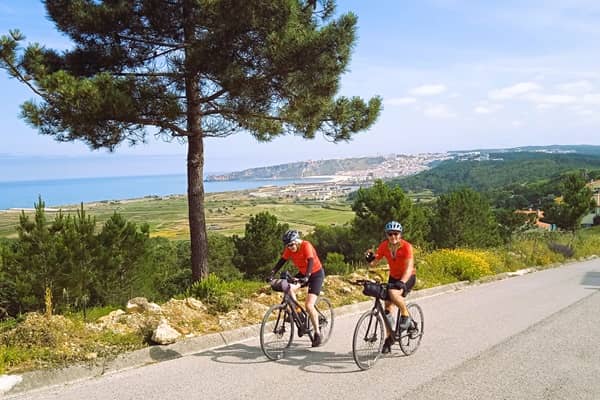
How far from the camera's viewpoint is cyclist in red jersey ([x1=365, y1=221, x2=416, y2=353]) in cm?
624

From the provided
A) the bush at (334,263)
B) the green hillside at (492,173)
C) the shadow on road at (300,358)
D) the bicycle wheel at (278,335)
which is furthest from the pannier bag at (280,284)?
the green hillside at (492,173)

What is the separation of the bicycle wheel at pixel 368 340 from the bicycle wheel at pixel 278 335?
102 cm

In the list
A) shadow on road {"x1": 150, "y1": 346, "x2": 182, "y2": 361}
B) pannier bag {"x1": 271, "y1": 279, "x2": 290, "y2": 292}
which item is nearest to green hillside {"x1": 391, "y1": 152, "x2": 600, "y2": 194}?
pannier bag {"x1": 271, "y1": 279, "x2": 290, "y2": 292}

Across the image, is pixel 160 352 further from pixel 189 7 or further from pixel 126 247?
pixel 126 247

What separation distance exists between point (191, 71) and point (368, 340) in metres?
6.42

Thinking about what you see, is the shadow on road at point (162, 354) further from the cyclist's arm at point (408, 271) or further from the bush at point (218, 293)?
the cyclist's arm at point (408, 271)

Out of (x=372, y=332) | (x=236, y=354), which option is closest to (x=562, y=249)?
(x=372, y=332)

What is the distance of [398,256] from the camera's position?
21.0 ft

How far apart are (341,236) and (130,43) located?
37.0m

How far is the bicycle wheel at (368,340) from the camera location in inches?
234

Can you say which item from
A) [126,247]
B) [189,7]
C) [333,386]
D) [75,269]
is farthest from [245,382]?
[126,247]

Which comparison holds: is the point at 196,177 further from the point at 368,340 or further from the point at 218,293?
the point at 368,340

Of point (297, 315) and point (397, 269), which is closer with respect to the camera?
point (397, 269)

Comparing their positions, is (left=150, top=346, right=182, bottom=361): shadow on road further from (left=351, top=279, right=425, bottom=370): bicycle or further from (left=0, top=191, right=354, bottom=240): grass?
(left=0, top=191, right=354, bottom=240): grass
